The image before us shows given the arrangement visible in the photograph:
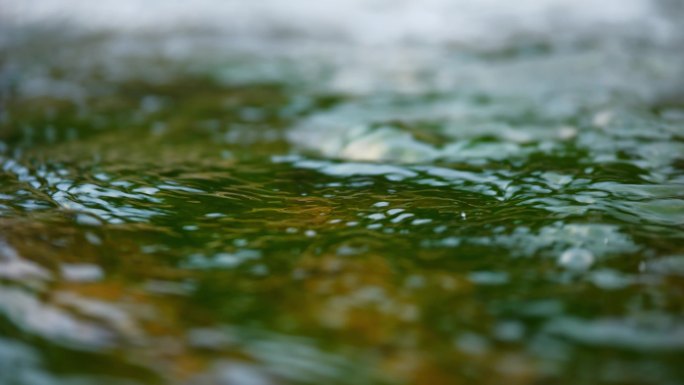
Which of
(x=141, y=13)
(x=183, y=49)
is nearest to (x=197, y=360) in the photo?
(x=183, y=49)

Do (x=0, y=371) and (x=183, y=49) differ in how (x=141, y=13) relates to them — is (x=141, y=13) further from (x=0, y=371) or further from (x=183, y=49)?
(x=0, y=371)

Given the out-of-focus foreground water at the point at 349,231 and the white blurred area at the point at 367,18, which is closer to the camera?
the out-of-focus foreground water at the point at 349,231

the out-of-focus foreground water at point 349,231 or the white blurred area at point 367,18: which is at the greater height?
the white blurred area at point 367,18

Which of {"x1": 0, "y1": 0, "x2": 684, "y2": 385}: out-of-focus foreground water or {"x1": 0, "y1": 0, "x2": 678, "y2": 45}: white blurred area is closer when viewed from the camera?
{"x1": 0, "y1": 0, "x2": 684, "y2": 385}: out-of-focus foreground water

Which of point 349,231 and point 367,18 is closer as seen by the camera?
point 349,231

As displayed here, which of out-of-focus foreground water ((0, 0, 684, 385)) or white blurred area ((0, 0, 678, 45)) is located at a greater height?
white blurred area ((0, 0, 678, 45))
